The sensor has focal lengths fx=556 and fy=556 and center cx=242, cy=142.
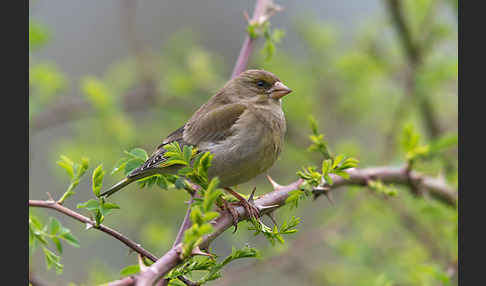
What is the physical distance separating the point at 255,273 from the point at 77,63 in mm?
7717

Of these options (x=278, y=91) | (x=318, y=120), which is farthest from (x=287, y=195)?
(x=318, y=120)

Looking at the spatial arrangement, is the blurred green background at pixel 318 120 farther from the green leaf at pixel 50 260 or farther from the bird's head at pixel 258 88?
the green leaf at pixel 50 260

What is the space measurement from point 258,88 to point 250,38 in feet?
3.25

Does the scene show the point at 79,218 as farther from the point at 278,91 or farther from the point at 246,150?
the point at 278,91

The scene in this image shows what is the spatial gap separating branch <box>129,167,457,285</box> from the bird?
1.09ft

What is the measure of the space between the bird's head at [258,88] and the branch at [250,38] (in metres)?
0.74

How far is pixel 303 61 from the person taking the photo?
25.6ft

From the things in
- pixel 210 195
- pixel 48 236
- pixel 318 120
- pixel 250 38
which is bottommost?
pixel 318 120

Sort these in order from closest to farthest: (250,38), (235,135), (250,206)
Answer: (250,206) < (250,38) < (235,135)

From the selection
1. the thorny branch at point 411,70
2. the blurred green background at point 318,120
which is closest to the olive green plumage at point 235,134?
the blurred green background at point 318,120

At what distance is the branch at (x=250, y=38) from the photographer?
3.54 m

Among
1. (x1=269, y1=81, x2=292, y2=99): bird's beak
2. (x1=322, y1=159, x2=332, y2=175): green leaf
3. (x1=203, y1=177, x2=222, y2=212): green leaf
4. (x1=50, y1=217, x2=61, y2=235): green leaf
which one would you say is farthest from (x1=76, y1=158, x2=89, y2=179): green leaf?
(x1=269, y1=81, x2=292, y2=99): bird's beak

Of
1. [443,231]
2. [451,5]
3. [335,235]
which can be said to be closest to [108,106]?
[335,235]

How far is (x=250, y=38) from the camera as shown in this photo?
3697 mm
